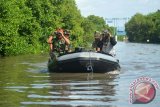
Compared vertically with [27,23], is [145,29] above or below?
below

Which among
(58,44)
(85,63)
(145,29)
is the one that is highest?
(58,44)

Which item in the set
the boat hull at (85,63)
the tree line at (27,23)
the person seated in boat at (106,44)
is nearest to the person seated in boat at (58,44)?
the boat hull at (85,63)

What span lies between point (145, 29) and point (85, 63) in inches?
4764

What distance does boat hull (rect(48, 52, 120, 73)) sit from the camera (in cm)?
1534

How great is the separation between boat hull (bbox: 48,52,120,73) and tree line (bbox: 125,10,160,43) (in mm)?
101087

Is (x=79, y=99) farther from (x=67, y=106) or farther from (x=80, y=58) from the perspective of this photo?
(x=80, y=58)

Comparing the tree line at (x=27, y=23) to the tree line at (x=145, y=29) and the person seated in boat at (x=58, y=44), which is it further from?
the tree line at (x=145, y=29)

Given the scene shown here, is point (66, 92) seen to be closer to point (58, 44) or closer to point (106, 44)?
point (58, 44)

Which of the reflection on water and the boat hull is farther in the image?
the boat hull

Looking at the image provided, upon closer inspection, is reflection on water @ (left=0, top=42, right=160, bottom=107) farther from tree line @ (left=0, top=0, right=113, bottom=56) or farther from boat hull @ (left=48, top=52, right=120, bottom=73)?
tree line @ (left=0, top=0, right=113, bottom=56)

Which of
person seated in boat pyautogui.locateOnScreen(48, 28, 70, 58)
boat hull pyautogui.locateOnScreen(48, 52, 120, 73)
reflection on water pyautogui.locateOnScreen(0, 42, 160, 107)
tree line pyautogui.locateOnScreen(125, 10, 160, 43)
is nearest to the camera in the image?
reflection on water pyautogui.locateOnScreen(0, 42, 160, 107)

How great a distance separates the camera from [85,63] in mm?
15414

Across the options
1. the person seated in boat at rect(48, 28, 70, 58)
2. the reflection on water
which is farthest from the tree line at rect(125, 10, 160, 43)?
the reflection on water

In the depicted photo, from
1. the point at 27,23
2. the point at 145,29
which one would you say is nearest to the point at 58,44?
the point at 27,23
